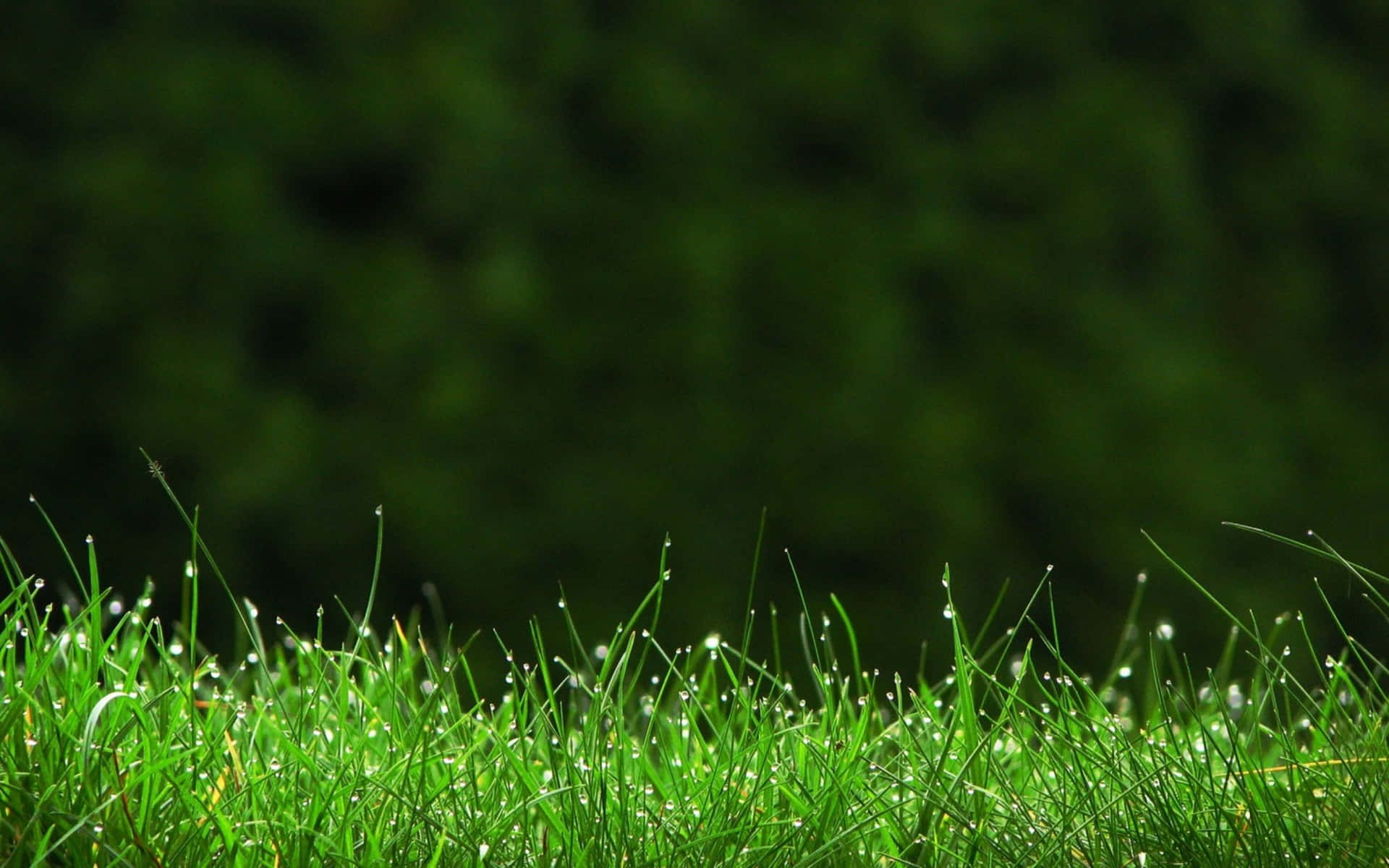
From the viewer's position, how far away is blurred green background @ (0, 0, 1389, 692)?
12.7 feet

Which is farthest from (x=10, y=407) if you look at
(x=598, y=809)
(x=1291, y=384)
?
(x=1291, y=384)

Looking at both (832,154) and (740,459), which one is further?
(832,154)

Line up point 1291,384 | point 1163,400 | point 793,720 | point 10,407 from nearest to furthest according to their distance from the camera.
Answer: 1. point 793,720
2. point 10,407
3. point 1163,400
4. point 1291,384

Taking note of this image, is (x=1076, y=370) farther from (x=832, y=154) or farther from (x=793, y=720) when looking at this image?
(x=793, y=720)

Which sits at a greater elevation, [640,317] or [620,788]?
[620,788]

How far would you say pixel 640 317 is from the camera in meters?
4.05

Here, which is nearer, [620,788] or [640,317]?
[620,788]

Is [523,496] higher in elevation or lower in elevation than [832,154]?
lower

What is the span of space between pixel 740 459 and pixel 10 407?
1.95 m

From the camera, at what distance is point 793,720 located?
1890mm

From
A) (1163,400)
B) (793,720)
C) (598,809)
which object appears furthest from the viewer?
(1163,400)

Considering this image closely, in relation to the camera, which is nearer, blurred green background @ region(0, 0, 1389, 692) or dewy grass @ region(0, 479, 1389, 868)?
Result: dewy grass @ region(0, 479, 1389, 868)

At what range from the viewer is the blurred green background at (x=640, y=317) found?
386 centimetres

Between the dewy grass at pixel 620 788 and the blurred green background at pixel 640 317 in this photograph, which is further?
the blurred green background at pixel 640 317
